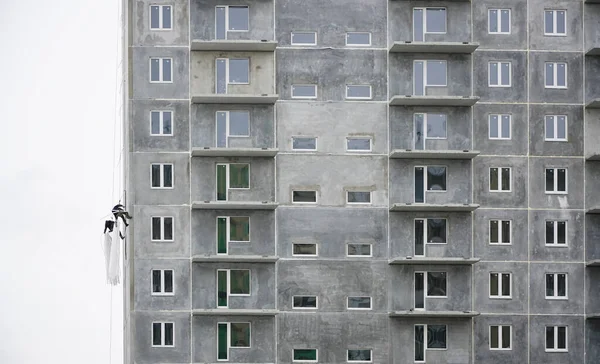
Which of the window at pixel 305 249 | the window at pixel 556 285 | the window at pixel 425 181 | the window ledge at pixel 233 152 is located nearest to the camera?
the window ledge at pixel 233 152

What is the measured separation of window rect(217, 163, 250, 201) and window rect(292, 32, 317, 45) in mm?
4607

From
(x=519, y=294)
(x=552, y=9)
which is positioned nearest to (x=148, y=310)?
(x=519, y=294)

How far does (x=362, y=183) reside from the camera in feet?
121

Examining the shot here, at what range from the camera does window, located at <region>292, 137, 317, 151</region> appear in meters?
36.9

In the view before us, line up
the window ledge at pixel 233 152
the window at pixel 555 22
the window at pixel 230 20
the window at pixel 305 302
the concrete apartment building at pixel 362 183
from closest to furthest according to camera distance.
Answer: the window ledge at pixel 233 152 < the concrete apartment building at pixel 362 183 < the window at pixel 305 302 < the window at pixel 230 20 < the window at pixel 555 22

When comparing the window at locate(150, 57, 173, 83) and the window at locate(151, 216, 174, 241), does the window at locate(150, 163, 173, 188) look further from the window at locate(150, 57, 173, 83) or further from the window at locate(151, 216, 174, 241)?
the window at locate(150, 57, 173, 83)

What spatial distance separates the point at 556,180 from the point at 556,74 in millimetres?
3712

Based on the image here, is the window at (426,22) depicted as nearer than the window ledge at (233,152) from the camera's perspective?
No

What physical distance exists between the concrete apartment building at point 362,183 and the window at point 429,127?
69mm

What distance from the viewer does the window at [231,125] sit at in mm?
36625

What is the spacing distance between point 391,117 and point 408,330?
733cm

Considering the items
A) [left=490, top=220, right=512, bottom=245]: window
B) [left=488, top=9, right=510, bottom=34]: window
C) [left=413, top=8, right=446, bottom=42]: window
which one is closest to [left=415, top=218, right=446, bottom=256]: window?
[left=490, top=220, right=512, bottom=245]: window

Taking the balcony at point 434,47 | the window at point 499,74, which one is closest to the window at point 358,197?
the balcony at point 434,47

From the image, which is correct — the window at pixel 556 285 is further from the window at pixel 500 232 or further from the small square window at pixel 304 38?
the small square window at pixel 304 38
